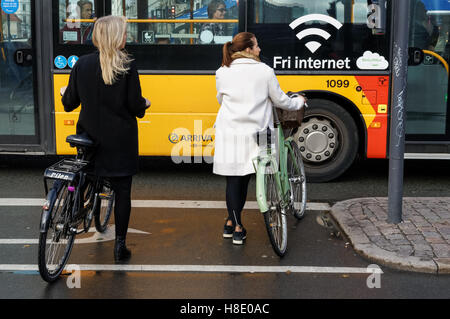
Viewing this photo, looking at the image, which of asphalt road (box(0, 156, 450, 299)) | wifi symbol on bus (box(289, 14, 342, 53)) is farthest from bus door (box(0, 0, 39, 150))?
wifi symbol on bus (box(289, 14, 342, 53))

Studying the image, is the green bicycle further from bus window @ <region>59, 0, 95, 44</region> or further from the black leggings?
bus window @ <region>59, 0, 95, 44</region>

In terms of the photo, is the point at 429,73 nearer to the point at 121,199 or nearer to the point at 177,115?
the point at 177,115

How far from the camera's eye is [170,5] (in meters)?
7.82

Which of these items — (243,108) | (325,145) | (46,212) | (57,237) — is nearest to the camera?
(46,212)

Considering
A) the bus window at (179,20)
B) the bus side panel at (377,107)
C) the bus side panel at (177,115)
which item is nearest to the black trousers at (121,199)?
the bus side panel at (177,115)

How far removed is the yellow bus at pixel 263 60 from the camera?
7793 millimetres

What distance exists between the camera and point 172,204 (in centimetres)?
701

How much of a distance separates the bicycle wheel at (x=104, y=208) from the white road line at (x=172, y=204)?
40.6 inches

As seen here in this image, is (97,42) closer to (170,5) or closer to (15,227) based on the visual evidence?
(15,227)

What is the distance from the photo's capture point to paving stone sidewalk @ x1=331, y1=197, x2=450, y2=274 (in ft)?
16.4

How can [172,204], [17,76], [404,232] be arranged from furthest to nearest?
[17,76], [172,204], [404,232]

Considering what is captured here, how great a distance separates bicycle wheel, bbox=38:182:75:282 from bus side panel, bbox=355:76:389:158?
13.8ft

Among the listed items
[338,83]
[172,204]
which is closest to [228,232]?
[172,204]

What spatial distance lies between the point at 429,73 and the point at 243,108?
3.50m
